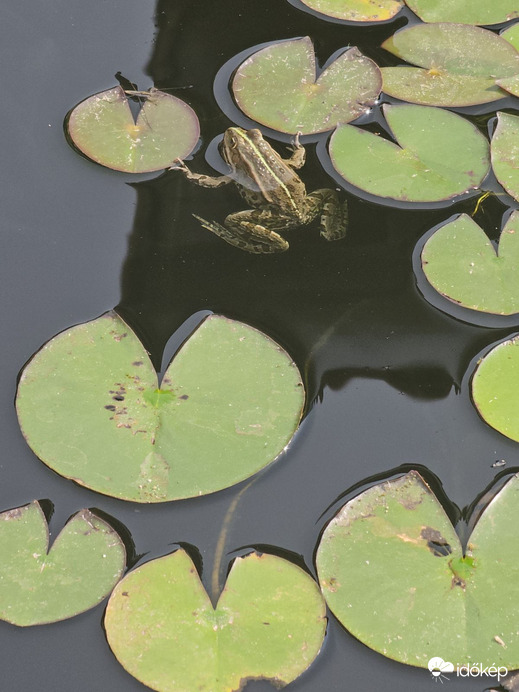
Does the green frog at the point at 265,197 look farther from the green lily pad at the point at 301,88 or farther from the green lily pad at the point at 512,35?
the green lily pad at the point at 512,35

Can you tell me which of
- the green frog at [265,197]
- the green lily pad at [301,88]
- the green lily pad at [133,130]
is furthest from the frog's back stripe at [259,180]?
the green lily pad at [133,130]

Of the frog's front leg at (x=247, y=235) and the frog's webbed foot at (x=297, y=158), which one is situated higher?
the frog's webbed foot at (x=297, y=158)

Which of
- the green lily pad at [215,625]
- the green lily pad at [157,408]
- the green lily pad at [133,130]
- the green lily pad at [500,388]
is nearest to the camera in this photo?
the green lily pad at [215,625]

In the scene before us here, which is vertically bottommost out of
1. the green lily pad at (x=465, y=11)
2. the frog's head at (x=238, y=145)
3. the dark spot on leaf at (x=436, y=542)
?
the dark spot on leaf at (x=436, y=542)

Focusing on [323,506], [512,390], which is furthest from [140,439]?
[512,390]

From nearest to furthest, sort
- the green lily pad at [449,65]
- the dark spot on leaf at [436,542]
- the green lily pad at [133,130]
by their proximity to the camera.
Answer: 1. the dark spot on leaf at [436,542]
2. the green lily pad at [133,130]
3. the green lily pad at [449,65]

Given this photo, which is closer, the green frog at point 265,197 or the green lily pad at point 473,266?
the green lily pad at point 473,266

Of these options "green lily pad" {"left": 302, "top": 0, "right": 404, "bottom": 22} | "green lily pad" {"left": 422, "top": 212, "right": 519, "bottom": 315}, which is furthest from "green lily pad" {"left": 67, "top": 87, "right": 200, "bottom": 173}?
"green lily pad" {"left": 422, "top": 212, "right": 519, "bottom": 315}

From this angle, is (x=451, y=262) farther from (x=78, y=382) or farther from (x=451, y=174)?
(x=78, y=382)

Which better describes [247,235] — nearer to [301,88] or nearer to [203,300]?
[203,300]

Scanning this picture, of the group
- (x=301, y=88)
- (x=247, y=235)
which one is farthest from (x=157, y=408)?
(x=301, y=88)
